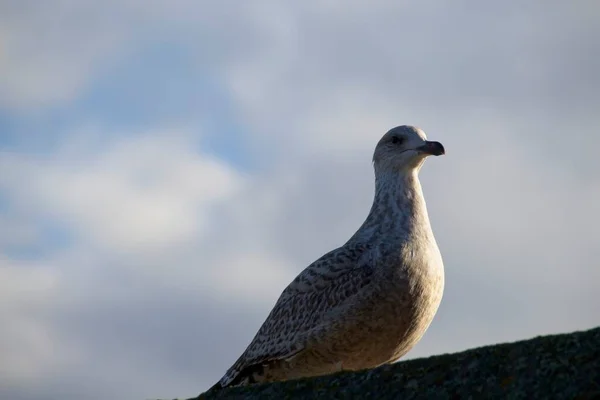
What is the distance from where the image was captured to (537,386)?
22.6 feet

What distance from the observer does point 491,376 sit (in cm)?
731

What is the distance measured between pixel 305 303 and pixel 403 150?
2.84 m

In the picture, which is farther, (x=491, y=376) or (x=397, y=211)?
(x=397, y=211)

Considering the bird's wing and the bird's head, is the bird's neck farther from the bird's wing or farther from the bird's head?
the bird's wing

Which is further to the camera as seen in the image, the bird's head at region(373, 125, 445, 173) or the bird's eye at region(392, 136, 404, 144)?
the bird's eye at region(392, 136, 404, 144)

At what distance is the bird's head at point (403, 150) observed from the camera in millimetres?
14164

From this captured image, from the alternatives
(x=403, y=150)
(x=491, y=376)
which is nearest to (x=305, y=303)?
(x=403, y=150)

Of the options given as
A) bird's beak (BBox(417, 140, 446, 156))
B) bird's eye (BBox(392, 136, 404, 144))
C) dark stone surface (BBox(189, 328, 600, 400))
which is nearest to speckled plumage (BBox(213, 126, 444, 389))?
bird's beak (BBox(417, 140, 446, 156))

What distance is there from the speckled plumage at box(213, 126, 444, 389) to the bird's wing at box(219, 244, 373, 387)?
0.6 inches

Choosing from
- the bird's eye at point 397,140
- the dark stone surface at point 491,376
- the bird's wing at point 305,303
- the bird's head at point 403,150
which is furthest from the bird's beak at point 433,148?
the dark stone surface at point 491,376

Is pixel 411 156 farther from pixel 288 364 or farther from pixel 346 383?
pixel 346 383

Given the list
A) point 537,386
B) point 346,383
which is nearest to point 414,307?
point 346,383

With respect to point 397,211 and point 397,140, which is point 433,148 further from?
point 397,211

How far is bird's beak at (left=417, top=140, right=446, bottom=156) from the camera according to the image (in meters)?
14.0
